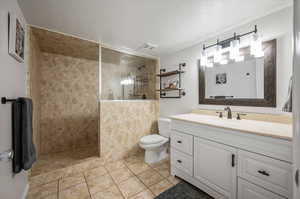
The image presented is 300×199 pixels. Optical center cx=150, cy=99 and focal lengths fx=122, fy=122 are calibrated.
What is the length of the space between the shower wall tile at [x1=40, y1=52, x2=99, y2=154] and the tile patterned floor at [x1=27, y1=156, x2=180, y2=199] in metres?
0.93

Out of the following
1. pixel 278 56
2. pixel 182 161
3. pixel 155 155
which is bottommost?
pixel 155 155

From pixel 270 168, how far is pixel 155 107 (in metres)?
2.03

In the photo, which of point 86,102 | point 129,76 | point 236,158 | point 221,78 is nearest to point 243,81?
point 221,78

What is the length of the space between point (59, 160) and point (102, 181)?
1114mm

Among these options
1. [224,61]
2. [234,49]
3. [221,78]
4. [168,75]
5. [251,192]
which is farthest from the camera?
[168,75]

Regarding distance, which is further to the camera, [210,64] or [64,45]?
[64,45]

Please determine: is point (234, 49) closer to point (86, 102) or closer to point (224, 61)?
point (224, 61)

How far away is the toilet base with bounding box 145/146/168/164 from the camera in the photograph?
2.11 metres

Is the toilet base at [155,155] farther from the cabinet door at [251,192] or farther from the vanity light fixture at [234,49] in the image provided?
the vanity light fixture at [234,49]

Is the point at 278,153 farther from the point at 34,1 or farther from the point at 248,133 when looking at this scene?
the point at 34,1

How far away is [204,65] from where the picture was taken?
1930mm

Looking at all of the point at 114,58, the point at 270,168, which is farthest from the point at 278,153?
the point at 114,58

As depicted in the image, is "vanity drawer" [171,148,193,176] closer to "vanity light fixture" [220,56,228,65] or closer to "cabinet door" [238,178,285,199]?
"cabinet door" [238,178,285,199]

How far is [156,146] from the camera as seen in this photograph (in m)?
2.05
